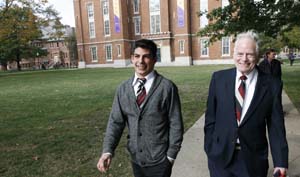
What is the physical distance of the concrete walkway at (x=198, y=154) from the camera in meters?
4.47

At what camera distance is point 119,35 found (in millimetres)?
50219

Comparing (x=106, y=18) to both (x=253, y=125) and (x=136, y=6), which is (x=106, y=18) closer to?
(x=136, y=6)

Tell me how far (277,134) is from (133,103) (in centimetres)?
124

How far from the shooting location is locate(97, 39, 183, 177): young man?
103 inches

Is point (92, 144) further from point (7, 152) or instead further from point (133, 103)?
point (133, 103)

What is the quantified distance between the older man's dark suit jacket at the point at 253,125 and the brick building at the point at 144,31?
41.7 metres

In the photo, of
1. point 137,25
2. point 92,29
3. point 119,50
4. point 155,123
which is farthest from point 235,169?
point 92,29

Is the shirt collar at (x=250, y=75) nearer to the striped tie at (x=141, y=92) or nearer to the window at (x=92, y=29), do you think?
the striped tie at (x=141, y=92)

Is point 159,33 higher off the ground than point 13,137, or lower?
higher

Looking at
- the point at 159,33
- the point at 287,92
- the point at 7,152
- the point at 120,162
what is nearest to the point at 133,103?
the point at 120,162

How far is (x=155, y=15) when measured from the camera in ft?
159

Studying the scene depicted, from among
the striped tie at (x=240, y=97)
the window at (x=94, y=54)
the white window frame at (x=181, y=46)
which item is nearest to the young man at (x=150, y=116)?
the striped tie at (x=240, y=97)

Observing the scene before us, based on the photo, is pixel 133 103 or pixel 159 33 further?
pixel 159 33

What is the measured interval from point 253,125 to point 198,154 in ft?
9.74
